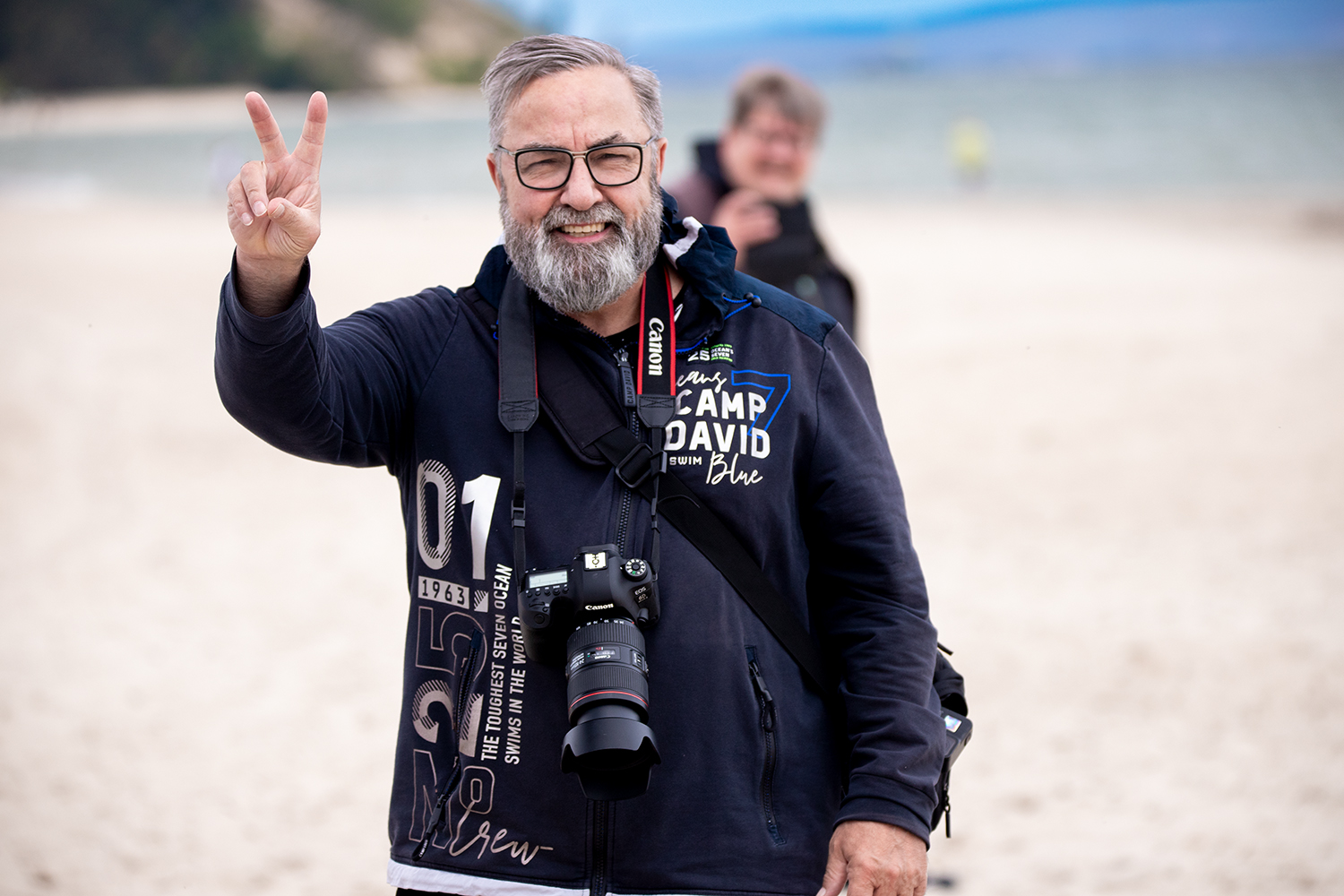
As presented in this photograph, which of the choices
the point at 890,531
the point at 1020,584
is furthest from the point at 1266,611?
the point at 890,531

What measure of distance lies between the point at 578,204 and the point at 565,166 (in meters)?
0.07

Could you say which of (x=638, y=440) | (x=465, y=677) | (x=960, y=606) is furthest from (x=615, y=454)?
(x=960, y=606)

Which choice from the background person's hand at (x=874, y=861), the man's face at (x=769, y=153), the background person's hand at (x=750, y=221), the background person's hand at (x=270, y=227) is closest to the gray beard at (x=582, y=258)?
the background person's hand at (x=270, y=227)

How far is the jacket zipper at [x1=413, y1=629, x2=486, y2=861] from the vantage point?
181 centimetres

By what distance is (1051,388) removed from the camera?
32.3 ft

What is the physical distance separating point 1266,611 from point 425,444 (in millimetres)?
5350

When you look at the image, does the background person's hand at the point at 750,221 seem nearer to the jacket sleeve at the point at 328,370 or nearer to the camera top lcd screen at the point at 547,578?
the jacket sleeve at the point at 328,370

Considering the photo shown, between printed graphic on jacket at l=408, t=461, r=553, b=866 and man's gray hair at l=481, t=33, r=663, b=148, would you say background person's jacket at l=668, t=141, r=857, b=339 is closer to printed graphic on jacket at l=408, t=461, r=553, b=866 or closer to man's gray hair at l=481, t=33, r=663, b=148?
man's gray hair at l=481, t=33, r=663, b=148

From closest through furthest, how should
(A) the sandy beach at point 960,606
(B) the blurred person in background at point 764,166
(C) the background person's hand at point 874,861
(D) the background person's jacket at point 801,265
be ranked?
(C) the background person's hand at point 874,861, (D) the background person's jacket at point 801,265, (B) the blurred person in background at point 764,166, (A) the sandy beach at point 960,606

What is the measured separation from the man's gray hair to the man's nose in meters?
0.16

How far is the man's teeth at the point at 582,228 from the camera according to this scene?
191cm

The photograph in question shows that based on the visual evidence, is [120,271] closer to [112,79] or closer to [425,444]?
[425,444]

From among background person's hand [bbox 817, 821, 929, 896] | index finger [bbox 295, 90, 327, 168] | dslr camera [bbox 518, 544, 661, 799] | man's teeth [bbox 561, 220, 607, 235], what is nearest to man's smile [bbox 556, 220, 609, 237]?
man's teeth [bbox 561, 220, 607, 235]

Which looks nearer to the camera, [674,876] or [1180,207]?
[674,876]
